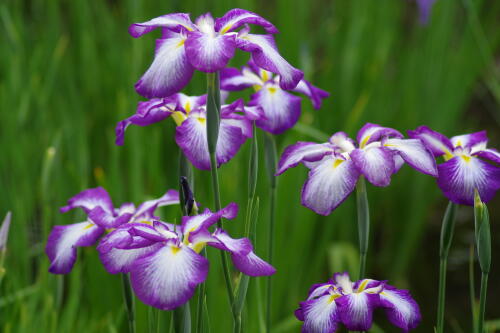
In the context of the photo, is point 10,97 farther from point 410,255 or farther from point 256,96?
point 410,255

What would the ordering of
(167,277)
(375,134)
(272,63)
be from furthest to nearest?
1. (375,134)
2. (272,63)
3. (167,277)

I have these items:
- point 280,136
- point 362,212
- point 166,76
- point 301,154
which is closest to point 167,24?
point 166,76

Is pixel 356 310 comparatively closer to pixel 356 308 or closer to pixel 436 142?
pixel 356 308

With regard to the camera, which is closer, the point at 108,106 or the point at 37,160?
the point at 37,160

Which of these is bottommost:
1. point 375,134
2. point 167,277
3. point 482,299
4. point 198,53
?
point 482,299

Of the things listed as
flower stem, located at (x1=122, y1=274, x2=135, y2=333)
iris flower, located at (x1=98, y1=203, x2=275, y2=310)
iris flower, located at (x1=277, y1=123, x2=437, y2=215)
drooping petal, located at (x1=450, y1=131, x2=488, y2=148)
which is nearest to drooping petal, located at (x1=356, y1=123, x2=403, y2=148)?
iris flower, located at (x1=277, y1=123, x2=437, y2=215)

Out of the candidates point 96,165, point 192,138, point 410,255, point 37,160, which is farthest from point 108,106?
point 192,138

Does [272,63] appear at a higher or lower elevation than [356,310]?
higher

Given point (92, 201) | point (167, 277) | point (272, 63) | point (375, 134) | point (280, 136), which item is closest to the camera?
point (167, 277)
